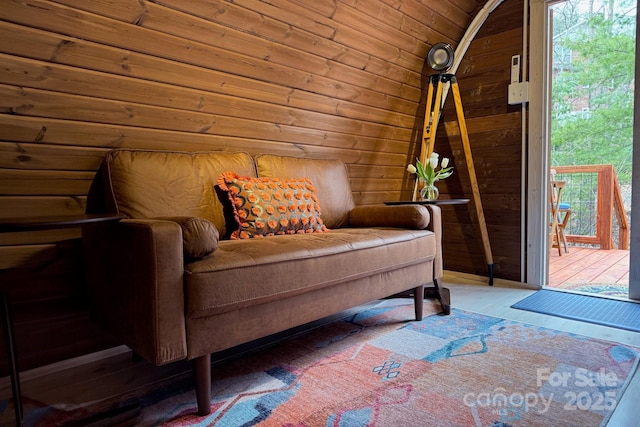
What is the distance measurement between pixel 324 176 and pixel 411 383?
138cm

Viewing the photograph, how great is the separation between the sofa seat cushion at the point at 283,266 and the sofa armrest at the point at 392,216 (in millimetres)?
166

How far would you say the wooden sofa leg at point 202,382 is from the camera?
129 centimetres

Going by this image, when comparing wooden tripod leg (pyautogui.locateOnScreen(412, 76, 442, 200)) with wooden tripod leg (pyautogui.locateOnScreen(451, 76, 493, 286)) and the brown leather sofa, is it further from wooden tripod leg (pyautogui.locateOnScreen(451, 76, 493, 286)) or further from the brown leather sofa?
the brown leather sofa

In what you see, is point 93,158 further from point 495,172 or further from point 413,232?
point 495,172

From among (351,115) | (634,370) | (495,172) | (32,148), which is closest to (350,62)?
(351,115)

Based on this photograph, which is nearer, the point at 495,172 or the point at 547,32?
the point at 547,32

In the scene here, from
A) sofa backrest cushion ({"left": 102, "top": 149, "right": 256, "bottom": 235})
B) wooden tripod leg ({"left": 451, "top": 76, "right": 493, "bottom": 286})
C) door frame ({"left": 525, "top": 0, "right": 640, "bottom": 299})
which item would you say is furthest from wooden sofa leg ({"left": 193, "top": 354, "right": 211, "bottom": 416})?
door frame ({"left": 525, "top": 0, "right": 640, "bottom": 299})

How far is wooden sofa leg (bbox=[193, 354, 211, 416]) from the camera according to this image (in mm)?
1294

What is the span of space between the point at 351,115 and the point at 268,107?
2.39ft

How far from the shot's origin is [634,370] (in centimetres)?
157

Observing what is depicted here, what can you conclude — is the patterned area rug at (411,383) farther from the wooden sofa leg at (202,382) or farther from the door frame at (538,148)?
the door frame at (538,148)

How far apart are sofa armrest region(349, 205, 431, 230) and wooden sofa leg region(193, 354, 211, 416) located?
4.33ft

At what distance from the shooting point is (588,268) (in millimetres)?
3578

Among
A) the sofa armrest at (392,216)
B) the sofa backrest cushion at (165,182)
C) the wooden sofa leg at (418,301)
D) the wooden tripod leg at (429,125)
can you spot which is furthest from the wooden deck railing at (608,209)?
the sofa backrest cushion at (165,182)
